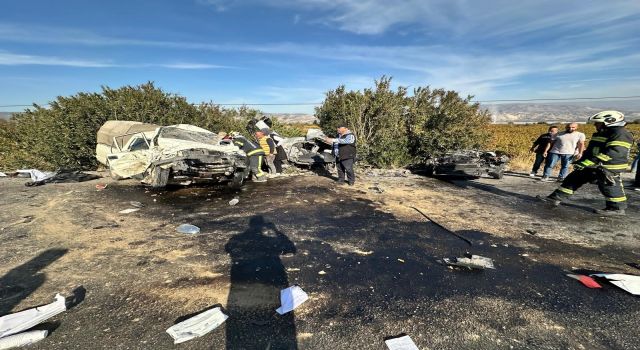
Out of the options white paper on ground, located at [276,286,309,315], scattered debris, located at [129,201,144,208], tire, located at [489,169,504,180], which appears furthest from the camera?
tire, located at [489,169,504,180]

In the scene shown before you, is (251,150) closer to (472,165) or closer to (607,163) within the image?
(472,165)

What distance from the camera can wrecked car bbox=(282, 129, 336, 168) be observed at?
8.97m

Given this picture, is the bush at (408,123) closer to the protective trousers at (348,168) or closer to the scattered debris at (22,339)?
the protective trousers at (348,168)

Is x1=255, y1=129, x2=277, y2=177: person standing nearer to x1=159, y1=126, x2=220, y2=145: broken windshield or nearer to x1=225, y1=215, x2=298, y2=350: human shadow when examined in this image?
x1=159, y1=126, x2=220, y2=145: broken windshield

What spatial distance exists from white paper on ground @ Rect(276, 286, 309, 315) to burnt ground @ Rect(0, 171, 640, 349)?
0.07 m

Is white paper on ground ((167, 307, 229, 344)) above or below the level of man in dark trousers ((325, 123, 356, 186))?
below

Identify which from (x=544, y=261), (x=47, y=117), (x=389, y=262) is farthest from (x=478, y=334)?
(x=47, y=117)

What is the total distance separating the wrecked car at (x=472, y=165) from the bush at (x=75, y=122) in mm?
10287

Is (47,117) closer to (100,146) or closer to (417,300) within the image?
(100,146)

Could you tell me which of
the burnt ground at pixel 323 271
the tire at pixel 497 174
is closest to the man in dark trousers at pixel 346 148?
the burnt ground at pixel 323 271

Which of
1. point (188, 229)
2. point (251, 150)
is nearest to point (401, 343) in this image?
point (188, 229)

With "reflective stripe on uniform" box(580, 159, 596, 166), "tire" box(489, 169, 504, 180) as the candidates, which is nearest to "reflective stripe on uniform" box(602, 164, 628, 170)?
"reflective stripe on uniform" box(580, 159, 596, 166)

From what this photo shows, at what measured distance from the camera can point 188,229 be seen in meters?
4.26

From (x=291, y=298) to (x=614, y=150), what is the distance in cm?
541
